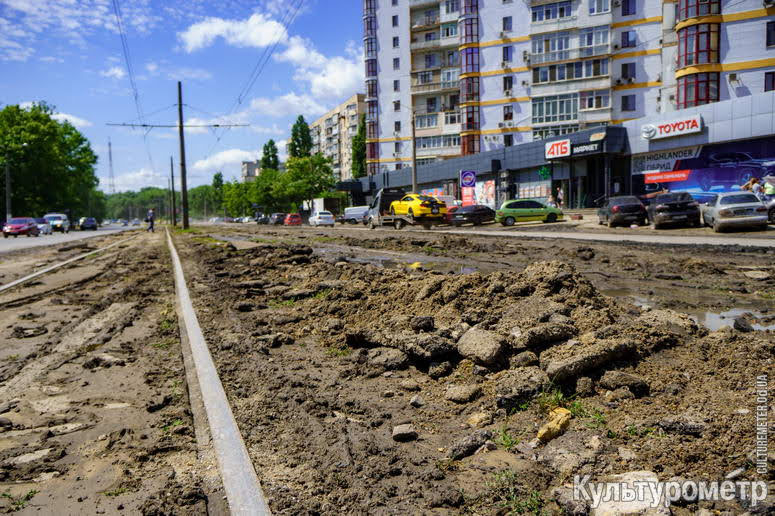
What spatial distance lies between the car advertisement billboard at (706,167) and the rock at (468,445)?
34732 millimetres

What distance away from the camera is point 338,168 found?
128 m

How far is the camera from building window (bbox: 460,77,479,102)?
198 feet

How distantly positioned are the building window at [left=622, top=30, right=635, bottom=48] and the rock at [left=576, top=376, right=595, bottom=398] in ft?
184

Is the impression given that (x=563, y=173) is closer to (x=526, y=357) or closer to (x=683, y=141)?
(x=683, y=141)

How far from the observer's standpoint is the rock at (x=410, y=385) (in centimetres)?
454

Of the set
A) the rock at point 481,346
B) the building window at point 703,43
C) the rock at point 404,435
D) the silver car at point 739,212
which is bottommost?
the rock at point 404,435

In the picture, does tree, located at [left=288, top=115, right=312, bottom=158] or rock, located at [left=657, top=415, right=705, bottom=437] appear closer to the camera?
rock, located at [left=657, top=415, right=705, bottom=437]

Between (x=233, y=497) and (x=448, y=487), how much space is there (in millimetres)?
1149

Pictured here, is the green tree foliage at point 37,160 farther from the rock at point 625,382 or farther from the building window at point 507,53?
the rock at point 625,382

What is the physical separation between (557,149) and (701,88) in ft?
36.0

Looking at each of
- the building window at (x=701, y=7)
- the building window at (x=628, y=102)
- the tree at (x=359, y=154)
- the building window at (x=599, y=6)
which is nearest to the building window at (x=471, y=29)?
the building window at (x=599, y=6)

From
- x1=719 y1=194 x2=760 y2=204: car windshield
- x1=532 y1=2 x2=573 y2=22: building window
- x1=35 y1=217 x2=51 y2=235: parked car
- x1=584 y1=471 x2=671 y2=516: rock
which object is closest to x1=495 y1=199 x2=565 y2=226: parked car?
x1=719 y1=194 x2=760 y2=204: car windshield

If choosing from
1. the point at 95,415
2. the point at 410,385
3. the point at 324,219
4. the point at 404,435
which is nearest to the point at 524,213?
the point at 324,219

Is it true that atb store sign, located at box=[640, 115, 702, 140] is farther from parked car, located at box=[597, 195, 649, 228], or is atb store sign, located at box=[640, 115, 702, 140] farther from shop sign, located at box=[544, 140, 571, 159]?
parked car, located at box=[597, 195, 649, 228]
